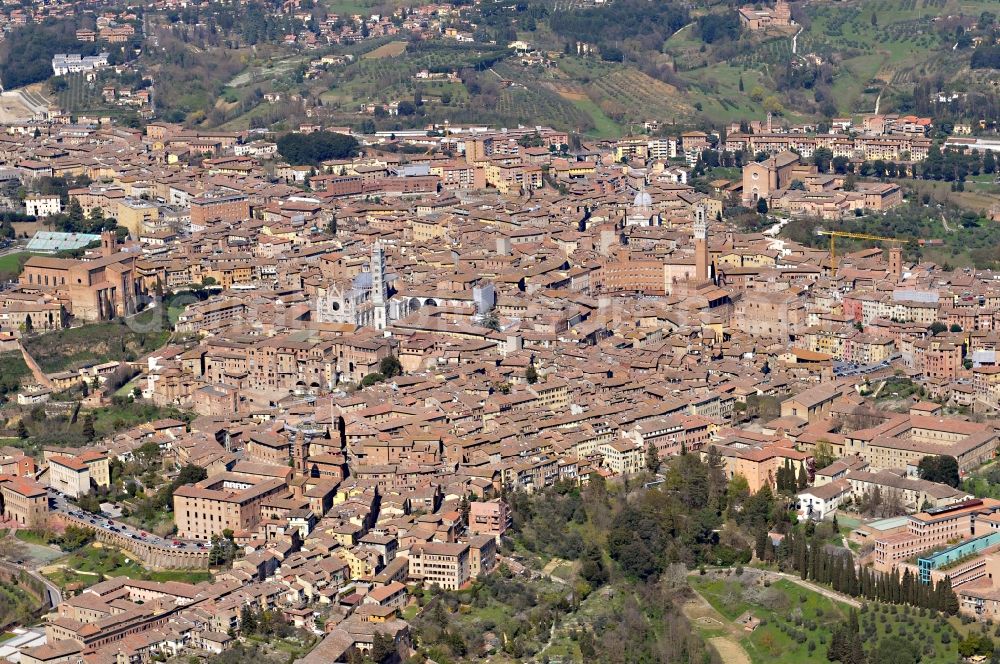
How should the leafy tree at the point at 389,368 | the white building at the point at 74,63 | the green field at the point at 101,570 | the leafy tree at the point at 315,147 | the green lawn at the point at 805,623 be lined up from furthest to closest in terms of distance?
the white building at the point at 74,63 < the leafy tree at the point at 315,147 < the leafy tree at the point at 389,368 < the green field at the point at 101,570 < the green lawn at the point at 805,623

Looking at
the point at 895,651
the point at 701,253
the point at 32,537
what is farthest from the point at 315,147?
the point at 895,651

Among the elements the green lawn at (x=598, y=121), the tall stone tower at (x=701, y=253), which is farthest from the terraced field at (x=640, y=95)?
the tall stone tower at (x=701, y=253)

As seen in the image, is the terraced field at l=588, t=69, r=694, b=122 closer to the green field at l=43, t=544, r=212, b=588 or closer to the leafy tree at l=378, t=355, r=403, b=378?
the leafy tree at l=378, t=355, r=403, b=378

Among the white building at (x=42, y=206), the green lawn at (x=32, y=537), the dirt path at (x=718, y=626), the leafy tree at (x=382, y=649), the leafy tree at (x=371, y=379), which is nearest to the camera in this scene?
the leafy tree at (x=382, y=649)

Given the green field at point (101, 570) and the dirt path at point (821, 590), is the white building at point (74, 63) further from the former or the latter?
the dirt path at point (821, 590)

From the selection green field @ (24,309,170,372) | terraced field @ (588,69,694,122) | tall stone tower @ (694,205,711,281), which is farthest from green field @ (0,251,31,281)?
terraced field @ (588,69,694,122)

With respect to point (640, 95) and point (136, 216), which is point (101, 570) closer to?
point (136, 216)

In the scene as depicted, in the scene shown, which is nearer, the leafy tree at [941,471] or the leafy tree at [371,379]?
the leafy tree at [941,471]
